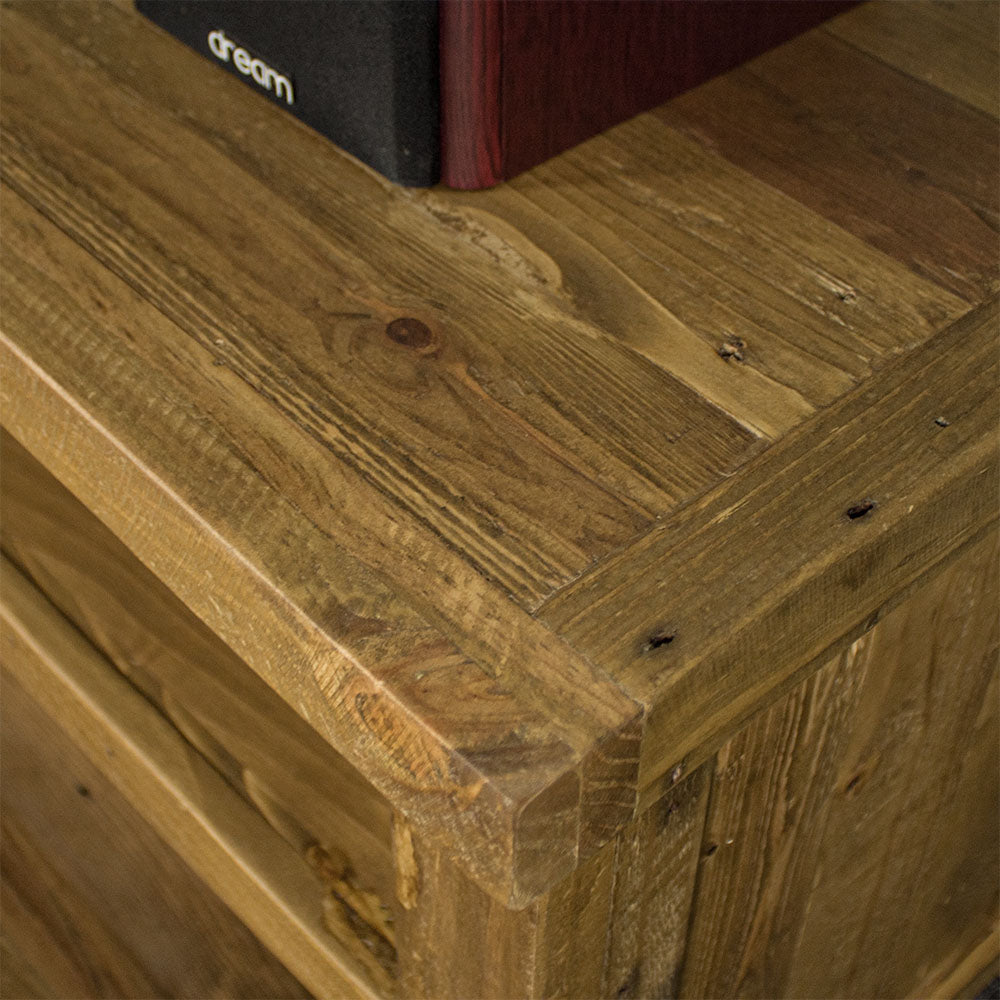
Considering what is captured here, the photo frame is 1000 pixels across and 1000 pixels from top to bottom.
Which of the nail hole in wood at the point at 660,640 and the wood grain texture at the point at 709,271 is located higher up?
the wood grain texture at the point at 709,271

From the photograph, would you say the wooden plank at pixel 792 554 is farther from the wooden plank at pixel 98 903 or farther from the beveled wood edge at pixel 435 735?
the wooden plank at pixel 98 903

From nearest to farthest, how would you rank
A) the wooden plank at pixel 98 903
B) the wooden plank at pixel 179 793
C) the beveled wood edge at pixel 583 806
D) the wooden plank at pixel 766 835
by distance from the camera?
the beveled wood edge at pixel 583 806 < the wooden plank at pixel 766 835 < the wooden plank at pixel 179 793 < the wooden plank at pixel 98 903

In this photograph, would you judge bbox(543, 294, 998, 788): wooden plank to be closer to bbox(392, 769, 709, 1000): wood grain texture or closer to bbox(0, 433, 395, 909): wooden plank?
bbox(392, 769, 709, 1000): wood grain texture

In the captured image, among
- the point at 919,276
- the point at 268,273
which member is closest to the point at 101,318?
the point at 268,273

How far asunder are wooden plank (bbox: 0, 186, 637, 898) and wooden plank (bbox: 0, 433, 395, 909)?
0.18m

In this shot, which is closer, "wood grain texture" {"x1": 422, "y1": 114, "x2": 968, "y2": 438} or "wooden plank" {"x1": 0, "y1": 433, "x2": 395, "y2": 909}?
"wood grain texture" {"x1": 422, "y1": 114, "x2": 968, "y2": 438}

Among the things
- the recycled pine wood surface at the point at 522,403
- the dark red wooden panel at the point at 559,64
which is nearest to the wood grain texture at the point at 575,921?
the recycled pine wood surface at the point at 522,403

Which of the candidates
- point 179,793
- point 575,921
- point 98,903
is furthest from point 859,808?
point 98,903

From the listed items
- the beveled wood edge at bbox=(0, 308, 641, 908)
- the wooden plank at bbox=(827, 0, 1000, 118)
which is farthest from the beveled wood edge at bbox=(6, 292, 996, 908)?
the wooden plank at bbox=(827, 0, 1000, 118)

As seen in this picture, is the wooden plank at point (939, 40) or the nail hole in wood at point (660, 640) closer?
the nail hole in wood at point (660, 640)

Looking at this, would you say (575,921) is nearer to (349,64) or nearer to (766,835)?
(766,835)

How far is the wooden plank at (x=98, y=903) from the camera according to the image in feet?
2.30

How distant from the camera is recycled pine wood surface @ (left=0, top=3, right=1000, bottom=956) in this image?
0.38 metres

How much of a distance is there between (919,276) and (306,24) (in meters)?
0.24
